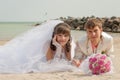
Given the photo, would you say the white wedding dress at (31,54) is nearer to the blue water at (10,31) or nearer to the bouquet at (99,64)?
the bouquet at (99,64)

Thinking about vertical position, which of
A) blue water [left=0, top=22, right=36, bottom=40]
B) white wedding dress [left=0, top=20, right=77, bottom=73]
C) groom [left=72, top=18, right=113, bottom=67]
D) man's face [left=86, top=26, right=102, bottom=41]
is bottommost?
blue water [left=0, top=22, right=36, bottom=40]

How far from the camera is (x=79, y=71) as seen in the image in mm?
6996

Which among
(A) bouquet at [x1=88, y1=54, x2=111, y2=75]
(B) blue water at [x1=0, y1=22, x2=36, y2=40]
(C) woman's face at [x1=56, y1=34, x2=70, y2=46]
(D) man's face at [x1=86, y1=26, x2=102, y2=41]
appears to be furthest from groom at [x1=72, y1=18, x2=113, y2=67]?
(B) blue water at [x1=0, y1=22, x2=36, y2=40]

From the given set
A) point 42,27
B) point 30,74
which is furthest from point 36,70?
point 42,27

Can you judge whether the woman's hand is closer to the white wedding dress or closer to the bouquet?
the white wedding dress

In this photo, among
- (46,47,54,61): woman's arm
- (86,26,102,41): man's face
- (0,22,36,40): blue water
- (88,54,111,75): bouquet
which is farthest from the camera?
(0,22,36,40): blue water

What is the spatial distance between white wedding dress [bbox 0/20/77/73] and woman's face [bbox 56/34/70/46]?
1.17ft

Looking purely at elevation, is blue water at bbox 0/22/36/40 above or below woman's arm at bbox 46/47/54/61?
below

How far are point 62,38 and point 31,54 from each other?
2.83 feet

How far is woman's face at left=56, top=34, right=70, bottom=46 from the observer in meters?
7.11

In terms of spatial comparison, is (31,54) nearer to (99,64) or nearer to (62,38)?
(62,38)

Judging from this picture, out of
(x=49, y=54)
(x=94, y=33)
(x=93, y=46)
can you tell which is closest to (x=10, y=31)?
(x=49, y=54)

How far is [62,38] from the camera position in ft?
23.3

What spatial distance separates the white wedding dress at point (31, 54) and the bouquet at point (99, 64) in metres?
0.60
